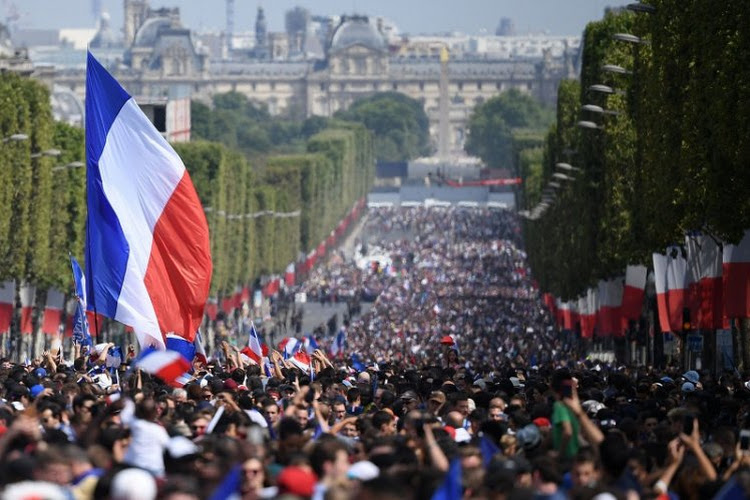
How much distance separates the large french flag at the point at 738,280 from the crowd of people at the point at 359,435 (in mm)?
2608

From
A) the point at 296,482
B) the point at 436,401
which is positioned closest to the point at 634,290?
the point at 436,401

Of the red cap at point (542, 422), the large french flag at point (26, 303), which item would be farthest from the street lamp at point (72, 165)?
the red cap at point (542, 422)

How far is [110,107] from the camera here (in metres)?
27.9

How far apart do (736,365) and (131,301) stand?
15981 millimetres

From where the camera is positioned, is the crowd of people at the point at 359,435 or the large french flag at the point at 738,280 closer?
the crowd of people at the point at 359,435

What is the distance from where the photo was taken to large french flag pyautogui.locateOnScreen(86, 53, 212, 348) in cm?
2677

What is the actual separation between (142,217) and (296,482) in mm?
13685

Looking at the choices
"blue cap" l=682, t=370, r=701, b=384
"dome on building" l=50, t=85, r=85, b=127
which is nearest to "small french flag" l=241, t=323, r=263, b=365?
"blue cap" l=682, t=370, r=701, b=384

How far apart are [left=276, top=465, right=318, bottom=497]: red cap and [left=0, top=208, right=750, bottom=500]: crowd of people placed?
0.06ft

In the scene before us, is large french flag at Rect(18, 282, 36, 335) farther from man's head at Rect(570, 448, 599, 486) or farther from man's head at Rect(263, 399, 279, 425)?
man's head at Rect(570, 448, 599, 486)

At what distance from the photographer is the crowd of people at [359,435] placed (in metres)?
14.2

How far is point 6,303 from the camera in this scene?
52688 mm

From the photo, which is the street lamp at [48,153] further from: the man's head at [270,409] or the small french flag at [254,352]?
the man's head at [270,409]

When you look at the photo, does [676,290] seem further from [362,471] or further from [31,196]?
[362,471]
